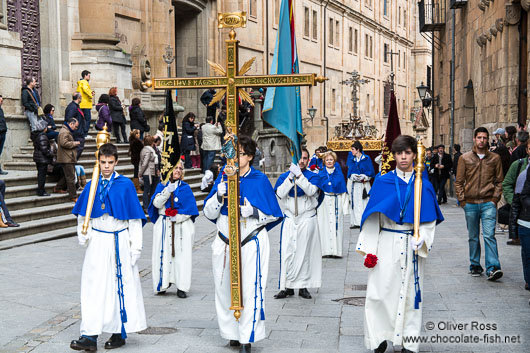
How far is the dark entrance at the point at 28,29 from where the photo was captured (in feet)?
66.9

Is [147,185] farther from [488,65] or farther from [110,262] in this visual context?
[110,262]

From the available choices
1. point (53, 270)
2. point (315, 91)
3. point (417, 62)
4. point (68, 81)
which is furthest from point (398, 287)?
point (417, 62)

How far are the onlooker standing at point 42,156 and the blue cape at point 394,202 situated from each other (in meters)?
10.1

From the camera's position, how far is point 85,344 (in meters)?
7.16

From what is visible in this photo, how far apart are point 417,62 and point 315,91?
31.7m

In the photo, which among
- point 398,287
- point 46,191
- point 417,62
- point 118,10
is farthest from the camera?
point 417,62

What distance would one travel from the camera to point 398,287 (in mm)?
6848

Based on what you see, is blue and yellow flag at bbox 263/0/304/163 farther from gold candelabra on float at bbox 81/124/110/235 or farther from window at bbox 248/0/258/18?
window at bbox 248/0/258/18

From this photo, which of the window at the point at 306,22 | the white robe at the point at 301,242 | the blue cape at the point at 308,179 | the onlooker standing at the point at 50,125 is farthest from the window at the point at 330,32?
the white robe at the point at 301,242

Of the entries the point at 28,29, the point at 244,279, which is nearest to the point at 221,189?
the point at 244,279

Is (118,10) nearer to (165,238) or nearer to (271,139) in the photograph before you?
(271,139)

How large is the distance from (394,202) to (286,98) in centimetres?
200

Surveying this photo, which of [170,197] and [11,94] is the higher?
[11,94]

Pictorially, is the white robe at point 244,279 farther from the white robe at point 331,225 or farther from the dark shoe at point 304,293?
the white robe at point 331,225
